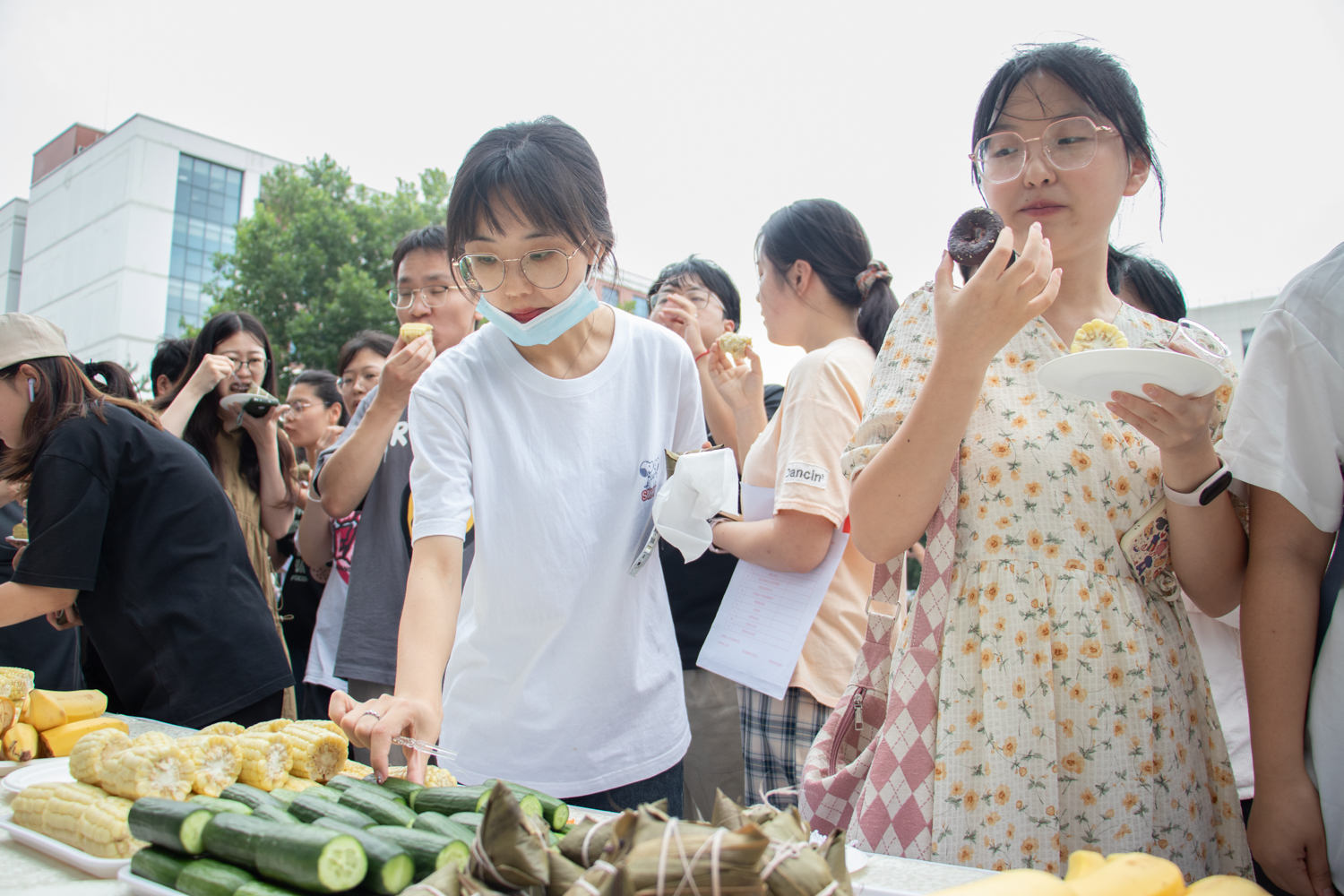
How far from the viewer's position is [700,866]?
2.94 ft

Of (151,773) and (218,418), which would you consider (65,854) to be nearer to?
(151,773)

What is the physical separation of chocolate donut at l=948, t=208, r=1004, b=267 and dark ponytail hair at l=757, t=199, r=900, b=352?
123 cm

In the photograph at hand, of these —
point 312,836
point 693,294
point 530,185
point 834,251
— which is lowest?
point 312,836

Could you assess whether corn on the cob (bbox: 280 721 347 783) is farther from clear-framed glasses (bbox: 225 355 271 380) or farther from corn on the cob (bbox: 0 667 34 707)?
clear-framed glasses (bbox: 225 355 271 380)

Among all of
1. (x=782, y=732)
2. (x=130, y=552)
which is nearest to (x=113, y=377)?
(x=130, y=552)

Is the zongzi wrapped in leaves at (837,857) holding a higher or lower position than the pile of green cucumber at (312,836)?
higher

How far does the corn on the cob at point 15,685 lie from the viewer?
2.32m

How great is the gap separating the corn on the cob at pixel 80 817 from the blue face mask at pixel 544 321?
1331 millimetres

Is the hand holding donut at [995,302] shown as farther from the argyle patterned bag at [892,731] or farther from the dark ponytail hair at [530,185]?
the dark ponytail hair at [530,185]

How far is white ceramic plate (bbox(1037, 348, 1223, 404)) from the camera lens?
52.4 inches

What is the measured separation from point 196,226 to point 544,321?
45.7 m

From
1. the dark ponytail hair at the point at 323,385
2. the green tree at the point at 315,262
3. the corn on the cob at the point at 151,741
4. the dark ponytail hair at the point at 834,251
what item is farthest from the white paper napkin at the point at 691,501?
the green tree at the point at 315,262

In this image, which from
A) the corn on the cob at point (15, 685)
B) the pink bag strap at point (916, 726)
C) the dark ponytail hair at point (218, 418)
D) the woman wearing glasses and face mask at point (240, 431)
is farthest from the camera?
the dark ponytail hair at point (218, 418)

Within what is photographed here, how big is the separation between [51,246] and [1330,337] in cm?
5444
